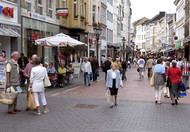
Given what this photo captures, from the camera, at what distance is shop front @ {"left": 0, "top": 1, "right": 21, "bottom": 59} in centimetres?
1966

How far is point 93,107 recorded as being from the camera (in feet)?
37.2

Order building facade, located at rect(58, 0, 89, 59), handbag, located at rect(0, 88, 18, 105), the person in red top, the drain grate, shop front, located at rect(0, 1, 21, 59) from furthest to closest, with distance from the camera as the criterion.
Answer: building facade, located at rect(58, 0, 89, 59) < shop front, located at rect(0, 1, 21, 59) < the person in red top < the drain grate < handbag, located at rect(0, 88, 18, 105)

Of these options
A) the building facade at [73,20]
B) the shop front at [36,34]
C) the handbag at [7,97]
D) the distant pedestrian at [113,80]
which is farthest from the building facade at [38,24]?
the handbag at [7,97]

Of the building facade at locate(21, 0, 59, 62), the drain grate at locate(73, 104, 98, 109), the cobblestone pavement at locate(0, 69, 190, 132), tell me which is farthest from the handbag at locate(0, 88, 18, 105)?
the building facade at locate(21, 0, 59, 62)

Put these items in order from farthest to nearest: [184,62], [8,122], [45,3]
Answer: [45,3] → [184,62] → [8,122]

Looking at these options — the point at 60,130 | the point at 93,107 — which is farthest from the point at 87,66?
the point at 60,130

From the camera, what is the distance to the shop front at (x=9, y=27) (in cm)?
1966

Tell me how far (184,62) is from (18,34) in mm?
10510

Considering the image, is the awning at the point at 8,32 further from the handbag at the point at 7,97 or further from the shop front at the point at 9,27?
the handbag at the point at 7,97

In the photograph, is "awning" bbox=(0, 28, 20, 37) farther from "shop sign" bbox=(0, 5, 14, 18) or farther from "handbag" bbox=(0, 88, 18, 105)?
"handbag" bbox=(0, 88, 18, 105)

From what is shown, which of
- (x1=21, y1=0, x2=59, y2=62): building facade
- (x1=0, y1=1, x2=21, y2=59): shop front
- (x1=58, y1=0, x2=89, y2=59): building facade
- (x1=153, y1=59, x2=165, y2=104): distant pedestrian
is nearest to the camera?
(x1=153, y1=59, x2=165, y2=104): distant pedestrian

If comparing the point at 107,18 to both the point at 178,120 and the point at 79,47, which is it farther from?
the point at 178,120

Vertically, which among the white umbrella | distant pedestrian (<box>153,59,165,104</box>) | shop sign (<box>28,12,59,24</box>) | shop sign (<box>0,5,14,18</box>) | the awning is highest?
shop sign (<box>28,12,59,24</box>)

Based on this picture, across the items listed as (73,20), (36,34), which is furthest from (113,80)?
(73,20)
